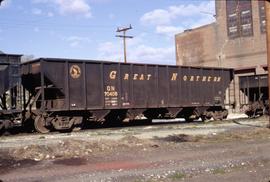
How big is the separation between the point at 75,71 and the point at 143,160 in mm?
11962

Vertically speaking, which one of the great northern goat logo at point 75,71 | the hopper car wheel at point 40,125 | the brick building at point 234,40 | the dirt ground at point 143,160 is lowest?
the dirt ground at point 143,160

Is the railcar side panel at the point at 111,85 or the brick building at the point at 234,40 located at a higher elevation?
the brick building at the point at 234,40

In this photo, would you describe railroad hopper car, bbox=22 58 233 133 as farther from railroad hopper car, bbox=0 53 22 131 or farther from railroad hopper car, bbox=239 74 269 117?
railroad hopper car, bbox=239 74 269 117

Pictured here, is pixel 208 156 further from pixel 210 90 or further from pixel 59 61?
pixel 210 90

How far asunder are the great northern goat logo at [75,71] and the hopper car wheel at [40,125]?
106 inches

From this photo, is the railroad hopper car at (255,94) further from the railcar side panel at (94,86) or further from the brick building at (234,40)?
the brick building at (234,40)

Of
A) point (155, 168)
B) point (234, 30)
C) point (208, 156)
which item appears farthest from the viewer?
point (234, 30)

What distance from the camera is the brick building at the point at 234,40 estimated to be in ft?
167

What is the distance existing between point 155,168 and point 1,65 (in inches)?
477

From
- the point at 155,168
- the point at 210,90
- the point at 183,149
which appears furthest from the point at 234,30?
the point at 155,168

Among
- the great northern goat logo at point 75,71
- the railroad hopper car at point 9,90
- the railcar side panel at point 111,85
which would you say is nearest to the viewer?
the railroad hopper car at point 9,90

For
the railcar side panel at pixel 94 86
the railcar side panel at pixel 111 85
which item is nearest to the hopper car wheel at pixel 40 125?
the railcar side panel at pixel 94 86

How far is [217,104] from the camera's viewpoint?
29344 mm

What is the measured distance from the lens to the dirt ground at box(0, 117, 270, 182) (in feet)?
29.7
